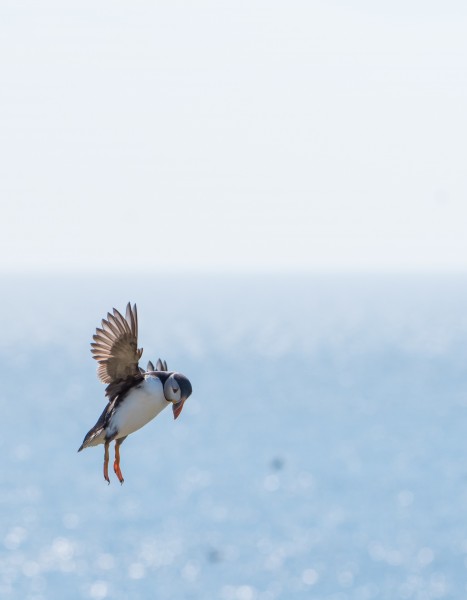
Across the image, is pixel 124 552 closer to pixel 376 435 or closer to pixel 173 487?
pixel 173 487

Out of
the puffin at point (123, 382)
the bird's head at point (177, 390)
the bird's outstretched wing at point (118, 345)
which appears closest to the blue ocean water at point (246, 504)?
the puffin at point (123, 382)

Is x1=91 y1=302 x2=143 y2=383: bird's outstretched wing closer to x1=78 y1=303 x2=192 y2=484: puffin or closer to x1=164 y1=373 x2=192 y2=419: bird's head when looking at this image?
x1=78 y1=303 x2=192 y2=484: puffin

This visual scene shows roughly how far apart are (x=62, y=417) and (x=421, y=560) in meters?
78.7

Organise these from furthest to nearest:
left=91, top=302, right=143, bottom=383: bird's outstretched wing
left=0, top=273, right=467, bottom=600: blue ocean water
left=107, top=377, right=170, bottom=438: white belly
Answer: left=0, top=273, right=467, bottom=600: blue ocean water, left=91, top=302, right=143, bottom=383: bird's outstretched wing, left=107, top=377, right=170, bottom=438: white belly

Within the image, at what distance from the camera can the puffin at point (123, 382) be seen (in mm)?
10734

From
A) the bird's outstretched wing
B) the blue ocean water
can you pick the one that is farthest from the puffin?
the blue ocean water

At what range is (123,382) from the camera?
36.4 ft

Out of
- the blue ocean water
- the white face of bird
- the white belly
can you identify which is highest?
the white face of bird

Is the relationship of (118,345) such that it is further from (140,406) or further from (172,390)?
(172,390)

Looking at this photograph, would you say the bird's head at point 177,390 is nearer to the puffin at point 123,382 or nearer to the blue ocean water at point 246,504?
the puffin at point 123,382

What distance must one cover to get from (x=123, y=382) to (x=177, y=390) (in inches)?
31.8

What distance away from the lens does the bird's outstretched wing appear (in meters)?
11.0

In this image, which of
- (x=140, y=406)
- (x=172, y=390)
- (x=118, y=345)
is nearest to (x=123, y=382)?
(x=118, y=345)

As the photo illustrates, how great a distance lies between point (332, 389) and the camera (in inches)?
7293
